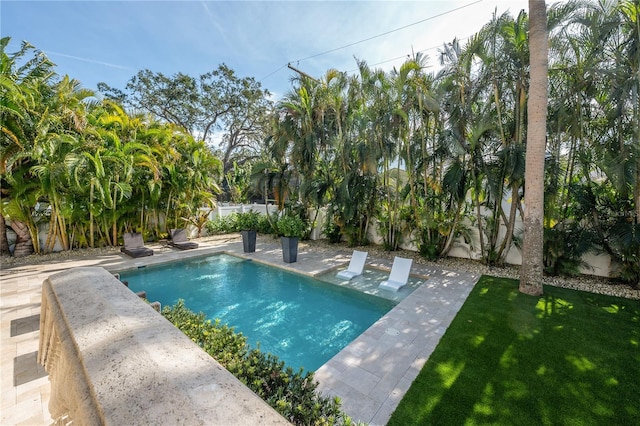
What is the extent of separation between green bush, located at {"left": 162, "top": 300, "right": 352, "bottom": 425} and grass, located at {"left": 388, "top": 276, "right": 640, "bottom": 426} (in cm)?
120

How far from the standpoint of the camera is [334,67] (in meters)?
10.3

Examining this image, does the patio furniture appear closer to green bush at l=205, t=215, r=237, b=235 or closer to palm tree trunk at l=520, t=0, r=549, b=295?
green bush at l=205, t=215, r=237, b=235

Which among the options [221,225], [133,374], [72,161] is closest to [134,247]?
[72,161]

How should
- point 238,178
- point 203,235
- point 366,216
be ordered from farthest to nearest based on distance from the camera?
point 238,178, point 203,235, point 366,216

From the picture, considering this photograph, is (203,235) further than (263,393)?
Yes

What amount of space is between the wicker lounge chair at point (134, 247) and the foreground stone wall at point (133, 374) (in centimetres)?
818

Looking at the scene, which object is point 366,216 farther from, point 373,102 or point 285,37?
point 285,37

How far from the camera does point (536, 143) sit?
5828 millimetres

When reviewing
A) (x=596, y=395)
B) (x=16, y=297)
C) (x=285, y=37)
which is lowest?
(x=596, y=395)

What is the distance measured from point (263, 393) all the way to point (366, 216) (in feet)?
30.9

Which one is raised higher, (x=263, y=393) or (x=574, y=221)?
(x=574, y=221)

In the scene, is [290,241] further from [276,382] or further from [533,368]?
[533,368]

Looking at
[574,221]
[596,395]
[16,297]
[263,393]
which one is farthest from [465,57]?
[16,297]

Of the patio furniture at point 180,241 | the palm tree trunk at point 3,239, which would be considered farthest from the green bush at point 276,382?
the palm tree trunk at point 3,239
